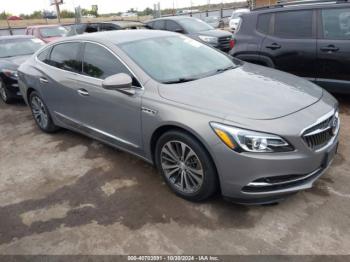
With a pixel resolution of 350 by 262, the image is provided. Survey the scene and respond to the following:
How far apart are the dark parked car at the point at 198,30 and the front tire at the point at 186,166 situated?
7.44m

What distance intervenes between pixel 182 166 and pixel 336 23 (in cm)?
371

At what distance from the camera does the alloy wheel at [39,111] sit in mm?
5297

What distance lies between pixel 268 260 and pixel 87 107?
272cm

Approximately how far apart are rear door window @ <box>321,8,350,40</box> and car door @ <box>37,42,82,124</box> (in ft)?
12.4

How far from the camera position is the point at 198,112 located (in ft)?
9.71

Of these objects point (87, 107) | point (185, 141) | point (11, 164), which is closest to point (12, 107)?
point (11, 164)

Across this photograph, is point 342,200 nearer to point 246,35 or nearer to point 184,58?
point 184,58

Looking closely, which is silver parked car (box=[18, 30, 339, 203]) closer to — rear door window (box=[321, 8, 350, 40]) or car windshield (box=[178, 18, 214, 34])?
rear door window (box=[321, 8, 350, 40])

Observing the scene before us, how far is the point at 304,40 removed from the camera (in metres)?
5.43

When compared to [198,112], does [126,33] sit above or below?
above

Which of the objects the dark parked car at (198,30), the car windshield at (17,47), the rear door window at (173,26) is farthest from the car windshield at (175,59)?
the rear door window at (173,26)

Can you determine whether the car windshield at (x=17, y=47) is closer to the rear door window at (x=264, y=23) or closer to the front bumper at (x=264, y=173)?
the rear door window at (x=264, y=23)

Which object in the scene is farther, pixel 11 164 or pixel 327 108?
pixel 11 164

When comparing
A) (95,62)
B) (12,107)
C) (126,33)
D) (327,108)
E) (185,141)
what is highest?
(126,33)
